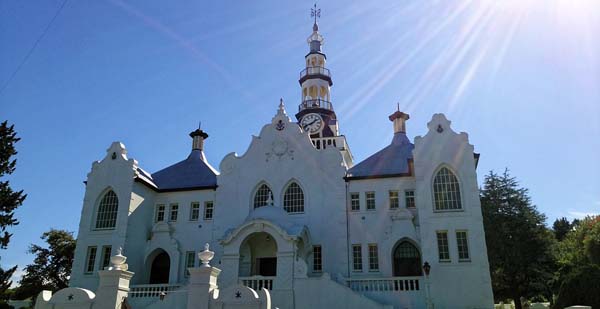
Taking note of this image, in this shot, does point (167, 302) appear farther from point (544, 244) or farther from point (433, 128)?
point (544, 244)

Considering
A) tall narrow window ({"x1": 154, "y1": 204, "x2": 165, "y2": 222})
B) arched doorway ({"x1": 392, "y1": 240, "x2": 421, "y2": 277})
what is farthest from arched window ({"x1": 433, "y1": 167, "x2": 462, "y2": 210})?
tall narrow window ({"x1": 154, "y1": 204, "x2": 165, "y2": 222})

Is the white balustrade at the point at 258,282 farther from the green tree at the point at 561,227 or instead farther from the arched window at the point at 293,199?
the green tree at the point at 561,227

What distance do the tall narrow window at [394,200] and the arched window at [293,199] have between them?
5.36 meters

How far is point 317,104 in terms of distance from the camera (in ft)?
131

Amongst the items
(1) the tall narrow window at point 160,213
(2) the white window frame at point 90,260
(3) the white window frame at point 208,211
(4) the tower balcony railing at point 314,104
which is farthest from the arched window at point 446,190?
(2) the white window frame at point 90,260

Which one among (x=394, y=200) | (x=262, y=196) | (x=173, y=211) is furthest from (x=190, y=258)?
(x=394, y=200)

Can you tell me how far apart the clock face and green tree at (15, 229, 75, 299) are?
23.4 meters

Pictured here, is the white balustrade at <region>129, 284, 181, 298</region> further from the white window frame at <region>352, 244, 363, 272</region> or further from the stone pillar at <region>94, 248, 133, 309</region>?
the stone pillar at <region>94, 248, 133, 309</region>

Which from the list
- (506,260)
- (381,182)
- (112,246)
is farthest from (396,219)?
(112,246)

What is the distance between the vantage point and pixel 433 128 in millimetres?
25703

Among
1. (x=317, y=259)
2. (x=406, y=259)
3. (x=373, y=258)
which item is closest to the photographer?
Answer: (x=406, y=259)

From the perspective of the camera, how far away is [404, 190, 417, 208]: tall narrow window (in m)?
25.9

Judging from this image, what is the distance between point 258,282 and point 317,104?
2067cm

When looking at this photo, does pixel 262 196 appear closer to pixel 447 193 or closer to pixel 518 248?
pixel 447 193
